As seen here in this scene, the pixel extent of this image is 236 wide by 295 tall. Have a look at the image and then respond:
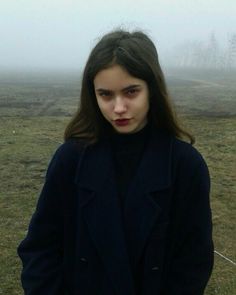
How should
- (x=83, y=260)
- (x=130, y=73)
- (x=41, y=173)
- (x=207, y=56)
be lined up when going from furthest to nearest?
1. (x=207, y=56)
2. (x=41, y=173)
3. (x=83, y=260)
4. (x=130, y=73)

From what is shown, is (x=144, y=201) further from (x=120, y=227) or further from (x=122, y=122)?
(x=122, y=122)

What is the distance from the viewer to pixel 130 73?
1740 mm

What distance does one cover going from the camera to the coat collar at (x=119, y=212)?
1760mm

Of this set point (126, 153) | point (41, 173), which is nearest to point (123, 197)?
point (126, 153)

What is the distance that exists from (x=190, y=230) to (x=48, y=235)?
1.84 feet

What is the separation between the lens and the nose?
1.75 m

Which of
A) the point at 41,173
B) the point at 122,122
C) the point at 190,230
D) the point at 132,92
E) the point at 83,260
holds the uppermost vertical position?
the point at 132,92

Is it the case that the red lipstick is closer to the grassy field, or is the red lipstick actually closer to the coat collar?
the coat collar

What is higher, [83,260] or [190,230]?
[190,230]

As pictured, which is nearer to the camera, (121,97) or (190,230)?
(121,97)

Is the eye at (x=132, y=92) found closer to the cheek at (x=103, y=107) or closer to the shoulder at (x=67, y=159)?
the cheek at (x=103, y=107)

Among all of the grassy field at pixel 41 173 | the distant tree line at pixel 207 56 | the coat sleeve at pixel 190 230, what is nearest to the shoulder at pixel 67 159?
the coat sleeve at pixel 190 230

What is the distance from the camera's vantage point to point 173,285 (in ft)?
6.21

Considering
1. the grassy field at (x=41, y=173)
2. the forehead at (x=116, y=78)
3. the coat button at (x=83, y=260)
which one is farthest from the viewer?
the grassy field at (x=41, y=173)
